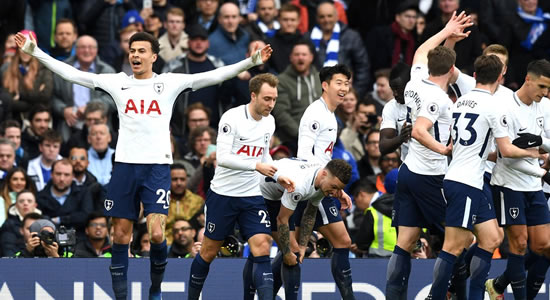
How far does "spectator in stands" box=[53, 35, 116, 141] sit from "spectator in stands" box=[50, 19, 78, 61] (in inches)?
10.9

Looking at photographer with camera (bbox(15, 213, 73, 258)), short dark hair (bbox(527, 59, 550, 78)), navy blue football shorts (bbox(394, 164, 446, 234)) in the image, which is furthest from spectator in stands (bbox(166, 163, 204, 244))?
short dark hair (bbox(527, 59, 550, 78))

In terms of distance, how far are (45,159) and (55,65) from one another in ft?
13.8

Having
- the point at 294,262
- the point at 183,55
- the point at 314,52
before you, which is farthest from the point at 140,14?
the point at 294,262

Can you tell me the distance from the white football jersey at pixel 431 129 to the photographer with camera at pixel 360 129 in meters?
Answer: 5.20

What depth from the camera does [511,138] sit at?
1335 centimetres

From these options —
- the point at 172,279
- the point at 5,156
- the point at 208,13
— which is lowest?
the point at 172,279

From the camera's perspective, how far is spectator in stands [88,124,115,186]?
17594mm

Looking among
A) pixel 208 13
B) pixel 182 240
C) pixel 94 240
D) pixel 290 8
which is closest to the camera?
pixel 182 240

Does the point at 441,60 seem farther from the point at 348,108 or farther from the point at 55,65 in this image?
the point at 348,108

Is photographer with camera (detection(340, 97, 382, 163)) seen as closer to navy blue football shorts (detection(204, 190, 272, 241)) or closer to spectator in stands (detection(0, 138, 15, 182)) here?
spectator in stands (detection(0, 138, 15, 182))

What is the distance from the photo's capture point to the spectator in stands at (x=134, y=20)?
19.5 m

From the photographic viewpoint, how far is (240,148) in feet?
44.4

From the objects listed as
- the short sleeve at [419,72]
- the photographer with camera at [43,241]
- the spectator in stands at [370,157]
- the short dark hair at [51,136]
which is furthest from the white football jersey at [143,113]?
the spectator in stands at [370,157]

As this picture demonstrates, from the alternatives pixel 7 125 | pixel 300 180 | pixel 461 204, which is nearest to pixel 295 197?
pixel 300 180
